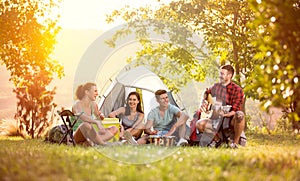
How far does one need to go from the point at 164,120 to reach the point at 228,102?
114 centimetres

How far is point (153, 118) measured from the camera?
320 inches

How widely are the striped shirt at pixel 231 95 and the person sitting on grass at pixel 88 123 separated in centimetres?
183

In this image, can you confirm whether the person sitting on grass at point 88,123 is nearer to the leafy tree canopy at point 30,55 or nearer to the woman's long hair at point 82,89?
the woman's long hair at point 82,89

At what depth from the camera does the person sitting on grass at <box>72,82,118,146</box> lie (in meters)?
7.33

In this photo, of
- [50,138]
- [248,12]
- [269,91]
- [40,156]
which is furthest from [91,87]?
[248,12]

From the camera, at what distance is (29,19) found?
12195mm

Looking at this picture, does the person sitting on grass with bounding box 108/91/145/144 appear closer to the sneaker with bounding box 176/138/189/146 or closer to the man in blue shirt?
the man in blue shirt

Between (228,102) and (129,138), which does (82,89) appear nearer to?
(129,138)

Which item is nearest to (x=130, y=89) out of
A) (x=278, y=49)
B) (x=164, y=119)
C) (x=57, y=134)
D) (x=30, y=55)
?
(x=57, y=134)

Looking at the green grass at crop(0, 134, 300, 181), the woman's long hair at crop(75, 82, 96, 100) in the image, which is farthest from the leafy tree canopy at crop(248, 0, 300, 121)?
the woman's long hair at crop(75, 82, 96, 100)

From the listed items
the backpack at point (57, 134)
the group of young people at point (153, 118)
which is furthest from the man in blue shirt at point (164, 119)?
the backpack at point (57, 134)

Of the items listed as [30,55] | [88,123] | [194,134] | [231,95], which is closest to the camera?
[88,123]

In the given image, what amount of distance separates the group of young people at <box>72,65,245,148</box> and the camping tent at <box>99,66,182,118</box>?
1437mm

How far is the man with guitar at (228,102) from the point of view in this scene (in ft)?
25.2
